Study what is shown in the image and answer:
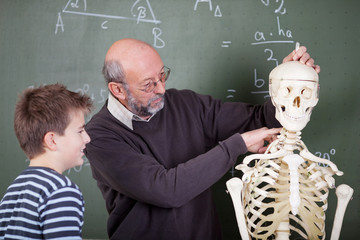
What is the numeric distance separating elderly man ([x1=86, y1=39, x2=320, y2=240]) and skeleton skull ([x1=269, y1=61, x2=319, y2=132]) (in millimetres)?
104

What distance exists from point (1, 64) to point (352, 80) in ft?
6.88

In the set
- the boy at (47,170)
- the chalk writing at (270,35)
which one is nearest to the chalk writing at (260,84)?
the chalk writing at (270,35)

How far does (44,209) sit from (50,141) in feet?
0.70

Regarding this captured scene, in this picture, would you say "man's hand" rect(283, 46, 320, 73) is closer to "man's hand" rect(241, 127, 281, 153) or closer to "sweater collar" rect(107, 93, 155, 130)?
"man's hand" rect(241, 127, 281, 153)

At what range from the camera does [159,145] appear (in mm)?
1804

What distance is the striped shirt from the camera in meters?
1.12

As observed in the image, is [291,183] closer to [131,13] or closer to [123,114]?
[123,114]

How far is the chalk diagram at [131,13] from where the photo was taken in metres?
2.40

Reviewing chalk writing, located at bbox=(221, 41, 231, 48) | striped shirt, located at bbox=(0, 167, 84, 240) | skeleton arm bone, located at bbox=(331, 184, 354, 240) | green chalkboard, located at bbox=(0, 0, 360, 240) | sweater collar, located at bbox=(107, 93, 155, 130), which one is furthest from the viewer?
chalk writing, located at bbox=(221, 41, 231, 48)

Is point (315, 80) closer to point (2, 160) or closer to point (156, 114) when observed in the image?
point (156, 114)

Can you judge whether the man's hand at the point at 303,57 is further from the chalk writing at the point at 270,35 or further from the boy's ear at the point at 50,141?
the boy's ear at the point at 50,141

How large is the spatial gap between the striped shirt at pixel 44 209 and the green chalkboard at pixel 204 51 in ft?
3.59

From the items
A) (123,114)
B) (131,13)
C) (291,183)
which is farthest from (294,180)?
(131,13)

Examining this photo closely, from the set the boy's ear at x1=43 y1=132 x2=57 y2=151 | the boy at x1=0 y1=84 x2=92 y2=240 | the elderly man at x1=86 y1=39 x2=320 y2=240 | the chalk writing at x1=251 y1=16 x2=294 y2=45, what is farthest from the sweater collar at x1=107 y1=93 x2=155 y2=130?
the chalk writing at x1=251 y1=16 x2=294 y2=45
